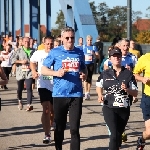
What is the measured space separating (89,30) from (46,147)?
20.6 metres

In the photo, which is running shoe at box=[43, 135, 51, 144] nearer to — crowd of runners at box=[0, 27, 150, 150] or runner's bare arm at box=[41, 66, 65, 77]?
crowd of runners at box=[0, 27, 150, 150]

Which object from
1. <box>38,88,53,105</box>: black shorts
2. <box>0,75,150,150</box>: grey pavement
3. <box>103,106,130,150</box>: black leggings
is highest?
<box>38,88,53,105</box>: black shorts

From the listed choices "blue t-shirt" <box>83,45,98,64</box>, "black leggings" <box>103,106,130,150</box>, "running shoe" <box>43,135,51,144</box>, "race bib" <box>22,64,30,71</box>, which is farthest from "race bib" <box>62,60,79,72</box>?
"blue t-shirt" <box>83,45,98,64</box>

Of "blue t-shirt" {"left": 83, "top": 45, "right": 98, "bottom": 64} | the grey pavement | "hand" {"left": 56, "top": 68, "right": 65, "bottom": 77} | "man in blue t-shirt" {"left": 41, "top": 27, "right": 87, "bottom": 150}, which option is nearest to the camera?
"hand" {"left": 56, "top": 68, "right": 65, "bottom": 77}

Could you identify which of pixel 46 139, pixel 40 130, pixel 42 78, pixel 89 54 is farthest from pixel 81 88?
pixel 89 54

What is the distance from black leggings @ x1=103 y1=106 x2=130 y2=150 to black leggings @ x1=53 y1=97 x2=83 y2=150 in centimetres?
38

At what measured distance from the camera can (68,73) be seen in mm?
8016

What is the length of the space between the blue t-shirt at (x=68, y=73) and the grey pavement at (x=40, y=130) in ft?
4.71

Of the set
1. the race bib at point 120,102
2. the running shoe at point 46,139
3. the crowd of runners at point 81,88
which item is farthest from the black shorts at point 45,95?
the race bib at point 120,102

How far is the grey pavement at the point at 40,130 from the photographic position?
9.46 metres

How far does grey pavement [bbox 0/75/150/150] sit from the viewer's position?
31.0ft

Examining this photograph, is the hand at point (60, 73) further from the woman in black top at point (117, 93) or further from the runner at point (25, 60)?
the runner at point (25, 60)

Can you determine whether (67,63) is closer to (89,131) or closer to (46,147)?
(46,147)

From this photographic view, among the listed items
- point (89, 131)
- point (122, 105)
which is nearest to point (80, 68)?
point (122, 105)
